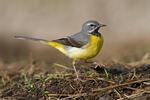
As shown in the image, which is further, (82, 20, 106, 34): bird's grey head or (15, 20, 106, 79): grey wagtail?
(82, 20, 106, 34): bird's grey head

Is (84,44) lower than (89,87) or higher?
higher

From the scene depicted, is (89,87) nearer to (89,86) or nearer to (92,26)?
(89,86)

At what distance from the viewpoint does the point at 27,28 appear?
1720 centimetres

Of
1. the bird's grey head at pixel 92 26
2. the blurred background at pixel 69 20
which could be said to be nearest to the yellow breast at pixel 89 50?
the bird's grey head at pixel 92 26

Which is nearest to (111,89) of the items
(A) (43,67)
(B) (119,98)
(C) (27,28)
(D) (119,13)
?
(B) (119,98)

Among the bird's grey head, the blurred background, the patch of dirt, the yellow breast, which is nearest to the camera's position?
the patch of dirt

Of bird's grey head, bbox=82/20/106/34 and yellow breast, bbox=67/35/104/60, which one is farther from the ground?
bird's grey head, bbox=82/20/106/34

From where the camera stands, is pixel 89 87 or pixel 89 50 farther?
pixel 89 50

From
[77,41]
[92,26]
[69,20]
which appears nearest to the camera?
[77,41]

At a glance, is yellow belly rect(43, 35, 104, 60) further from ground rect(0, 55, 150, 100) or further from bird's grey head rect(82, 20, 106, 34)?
ground rect(0, 55, 150, 100)

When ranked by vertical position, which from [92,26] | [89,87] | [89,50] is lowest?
[89,87]

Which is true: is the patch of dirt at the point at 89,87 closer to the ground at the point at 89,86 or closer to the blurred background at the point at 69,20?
the ground at the point at 89,86

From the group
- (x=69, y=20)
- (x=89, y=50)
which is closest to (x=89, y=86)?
(x=89, y=50)

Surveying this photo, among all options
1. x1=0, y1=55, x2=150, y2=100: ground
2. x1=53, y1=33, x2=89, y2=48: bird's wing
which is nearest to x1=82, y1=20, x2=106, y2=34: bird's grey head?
x1=53, y1=33, x2=89, y2=48: bird's wing
